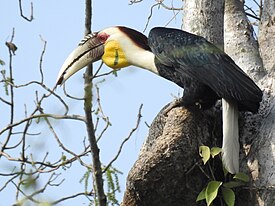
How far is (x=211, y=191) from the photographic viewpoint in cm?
312

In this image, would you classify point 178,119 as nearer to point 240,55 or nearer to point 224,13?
point 240,55

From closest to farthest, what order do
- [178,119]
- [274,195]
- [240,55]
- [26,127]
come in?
[26,127]
[274,195]
[178,119]
[240,55]

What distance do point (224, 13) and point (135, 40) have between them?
529 mm

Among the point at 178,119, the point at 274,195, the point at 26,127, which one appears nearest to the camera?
the point at 26,127

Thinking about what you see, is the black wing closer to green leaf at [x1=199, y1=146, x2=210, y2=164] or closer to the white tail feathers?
the white tail feathers

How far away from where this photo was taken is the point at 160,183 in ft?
10.4

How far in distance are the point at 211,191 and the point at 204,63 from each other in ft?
1.91

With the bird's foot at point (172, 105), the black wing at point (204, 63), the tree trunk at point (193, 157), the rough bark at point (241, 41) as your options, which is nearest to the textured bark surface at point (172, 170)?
the tree trunk at point (193, 157)

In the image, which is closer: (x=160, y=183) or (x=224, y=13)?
(x=160, y=183)

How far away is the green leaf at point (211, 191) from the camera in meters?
3.07

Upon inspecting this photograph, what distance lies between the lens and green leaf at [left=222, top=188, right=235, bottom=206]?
10.1 ft

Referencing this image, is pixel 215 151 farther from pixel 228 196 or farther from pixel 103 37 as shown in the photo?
pixel 103 37

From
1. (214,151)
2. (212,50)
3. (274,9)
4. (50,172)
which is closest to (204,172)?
(214,151)

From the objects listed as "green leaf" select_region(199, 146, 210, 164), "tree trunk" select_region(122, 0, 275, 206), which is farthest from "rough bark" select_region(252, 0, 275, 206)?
"green leaf" select_region(199, 146, 210, 164)
